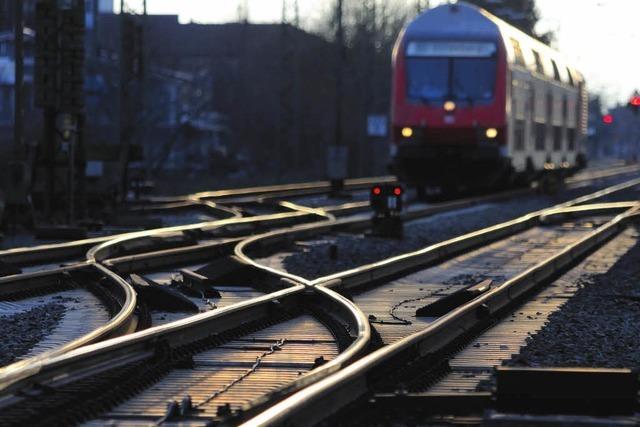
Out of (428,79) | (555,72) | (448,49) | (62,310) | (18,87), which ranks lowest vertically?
(62,310)

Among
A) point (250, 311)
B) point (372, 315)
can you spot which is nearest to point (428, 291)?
point (372, 315)

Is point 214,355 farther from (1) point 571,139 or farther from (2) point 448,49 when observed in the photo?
(1) point 571,139

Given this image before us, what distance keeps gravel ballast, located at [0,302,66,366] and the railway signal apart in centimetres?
861

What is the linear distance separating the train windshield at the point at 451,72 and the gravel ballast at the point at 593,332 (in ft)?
45.9

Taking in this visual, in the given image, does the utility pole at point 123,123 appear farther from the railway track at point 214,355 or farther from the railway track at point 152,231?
the railway track at point 214,355

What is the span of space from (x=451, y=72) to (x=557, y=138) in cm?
797

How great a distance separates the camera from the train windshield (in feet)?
88.4

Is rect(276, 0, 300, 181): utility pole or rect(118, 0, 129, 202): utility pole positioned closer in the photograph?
rect(118, 0, 129, 202): utility pole

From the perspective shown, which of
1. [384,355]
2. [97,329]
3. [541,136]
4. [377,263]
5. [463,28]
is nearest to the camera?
[384,355]

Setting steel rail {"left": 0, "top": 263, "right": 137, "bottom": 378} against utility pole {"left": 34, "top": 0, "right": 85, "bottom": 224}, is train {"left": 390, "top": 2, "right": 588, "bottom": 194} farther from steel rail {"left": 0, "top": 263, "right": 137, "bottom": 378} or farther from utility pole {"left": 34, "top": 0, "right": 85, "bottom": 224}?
steel rail {"left": 0, "top": 263, "right": 137, "bottom": 378}

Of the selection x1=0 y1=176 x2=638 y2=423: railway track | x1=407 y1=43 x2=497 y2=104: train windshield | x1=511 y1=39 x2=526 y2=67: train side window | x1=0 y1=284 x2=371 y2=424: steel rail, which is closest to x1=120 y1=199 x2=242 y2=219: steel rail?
x1=407 y1=43 x2=497 y2=104: train windshield

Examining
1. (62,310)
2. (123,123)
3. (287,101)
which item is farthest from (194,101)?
(62,310)

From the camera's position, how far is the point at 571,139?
123 feet

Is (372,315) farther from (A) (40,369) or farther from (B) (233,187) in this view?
(B) (233,187)
